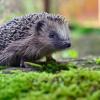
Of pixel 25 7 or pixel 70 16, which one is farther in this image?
pixel 70 16

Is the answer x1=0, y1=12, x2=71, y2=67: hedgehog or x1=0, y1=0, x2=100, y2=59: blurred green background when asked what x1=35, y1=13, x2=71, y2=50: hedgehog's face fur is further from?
x1=0, y1=0, x2=100, y2=59: blurred green background

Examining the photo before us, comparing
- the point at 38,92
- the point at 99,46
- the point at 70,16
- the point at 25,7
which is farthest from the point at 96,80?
the point at 70,16

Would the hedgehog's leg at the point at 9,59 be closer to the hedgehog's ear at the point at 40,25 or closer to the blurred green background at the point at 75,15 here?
the hedgehog's ear at the point at 40,25

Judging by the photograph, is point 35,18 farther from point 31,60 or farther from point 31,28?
point 31,60

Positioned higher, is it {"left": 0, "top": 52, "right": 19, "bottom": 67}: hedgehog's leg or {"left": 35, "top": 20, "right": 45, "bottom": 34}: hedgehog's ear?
{"left": 35, "top": 20, "right": 45, "bottom": 34}: hedgehog's ear

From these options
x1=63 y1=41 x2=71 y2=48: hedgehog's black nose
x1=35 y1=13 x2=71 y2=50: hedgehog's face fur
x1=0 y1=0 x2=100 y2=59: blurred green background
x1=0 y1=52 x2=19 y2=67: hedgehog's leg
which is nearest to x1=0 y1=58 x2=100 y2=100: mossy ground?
x1=63 y1=41 x2=71 y2=48: hedgehog's black nose

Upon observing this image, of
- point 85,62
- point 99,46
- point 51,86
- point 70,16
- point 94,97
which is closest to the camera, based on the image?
point 94,97

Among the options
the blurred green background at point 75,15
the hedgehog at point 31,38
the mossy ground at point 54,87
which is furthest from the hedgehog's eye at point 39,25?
the mossy ground at point 54,87
